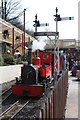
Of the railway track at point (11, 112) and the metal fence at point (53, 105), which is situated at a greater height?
the metal fence at point (53, 105)

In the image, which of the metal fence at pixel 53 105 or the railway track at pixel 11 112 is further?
the railway track at pixel 11 112

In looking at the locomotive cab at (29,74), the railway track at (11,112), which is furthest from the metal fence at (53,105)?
the locomotive cab at (29,74)

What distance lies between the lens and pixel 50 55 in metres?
14.0

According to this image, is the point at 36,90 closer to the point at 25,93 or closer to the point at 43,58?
the point at 25,93

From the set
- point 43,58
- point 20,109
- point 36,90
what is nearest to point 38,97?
point 36,90

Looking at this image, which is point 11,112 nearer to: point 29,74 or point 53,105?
point 29,74

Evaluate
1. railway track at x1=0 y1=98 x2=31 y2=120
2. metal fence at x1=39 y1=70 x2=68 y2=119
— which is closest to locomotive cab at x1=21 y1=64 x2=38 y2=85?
railway track at x1=0 y1=98 x2=31 y2=120

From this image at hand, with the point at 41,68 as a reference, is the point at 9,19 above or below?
above

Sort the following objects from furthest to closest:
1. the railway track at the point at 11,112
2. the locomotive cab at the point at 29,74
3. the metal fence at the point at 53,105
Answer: the locomotive cab at the point at 29,74
the railway track at the point at 11,112
the metal fence at the point at 53,105

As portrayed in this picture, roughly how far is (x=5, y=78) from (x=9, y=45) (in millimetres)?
18479

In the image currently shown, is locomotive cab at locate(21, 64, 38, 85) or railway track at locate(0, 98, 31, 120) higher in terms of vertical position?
locomotive cab at locate(21, 64, 38, 85)

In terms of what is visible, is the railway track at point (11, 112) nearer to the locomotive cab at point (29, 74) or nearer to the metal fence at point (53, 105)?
the locomotive cab at point (29, 74)

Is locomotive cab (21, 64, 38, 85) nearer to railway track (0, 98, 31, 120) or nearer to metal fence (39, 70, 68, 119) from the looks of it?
railway track (0, 98, 31, 120)

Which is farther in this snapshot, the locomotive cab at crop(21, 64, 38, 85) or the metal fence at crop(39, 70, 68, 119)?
the locomotive cab at crop(21, 64, 38, 85)
